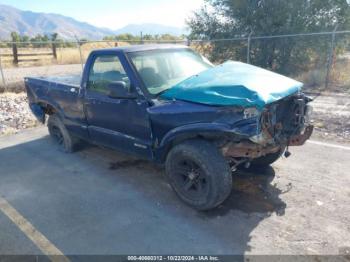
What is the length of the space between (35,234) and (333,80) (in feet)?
32.0

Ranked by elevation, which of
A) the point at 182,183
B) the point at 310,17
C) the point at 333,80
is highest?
the point at 310,17

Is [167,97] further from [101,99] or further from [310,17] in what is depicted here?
[310,17]

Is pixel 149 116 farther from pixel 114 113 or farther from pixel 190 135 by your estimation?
pixel 114 113

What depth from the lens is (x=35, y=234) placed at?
10.9 feet

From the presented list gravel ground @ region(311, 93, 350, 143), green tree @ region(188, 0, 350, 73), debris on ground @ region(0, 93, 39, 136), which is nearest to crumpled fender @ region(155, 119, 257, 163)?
gravel ground @ region(311, 93, 350, 143)

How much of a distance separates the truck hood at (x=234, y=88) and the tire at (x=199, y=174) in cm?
52

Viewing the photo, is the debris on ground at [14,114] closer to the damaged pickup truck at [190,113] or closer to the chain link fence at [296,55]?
the chain link fence at [296,55]

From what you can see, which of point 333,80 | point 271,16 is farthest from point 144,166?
point 271,16

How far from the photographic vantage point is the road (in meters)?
Answer: 3.06

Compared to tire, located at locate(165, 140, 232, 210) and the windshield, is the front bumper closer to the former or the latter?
tire, located at locate(165, 140, 232, 210)

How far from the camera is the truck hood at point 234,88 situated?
10.5 feet

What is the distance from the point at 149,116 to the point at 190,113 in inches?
25.4

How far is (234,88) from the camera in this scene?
3.35m

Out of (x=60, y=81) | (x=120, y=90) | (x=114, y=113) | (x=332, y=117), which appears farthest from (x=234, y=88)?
(x=332, y=117)
